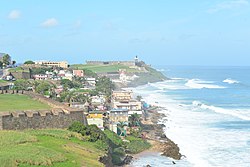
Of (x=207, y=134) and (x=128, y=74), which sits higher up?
(x=128, y=74)

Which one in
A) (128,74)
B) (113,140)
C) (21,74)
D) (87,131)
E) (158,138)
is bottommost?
(158,138)

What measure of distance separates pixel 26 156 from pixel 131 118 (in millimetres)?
27081

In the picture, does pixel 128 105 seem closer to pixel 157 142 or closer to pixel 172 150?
pixel 157 142

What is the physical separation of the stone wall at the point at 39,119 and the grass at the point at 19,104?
2.46m

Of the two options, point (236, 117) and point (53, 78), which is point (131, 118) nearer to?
point (236, 117)

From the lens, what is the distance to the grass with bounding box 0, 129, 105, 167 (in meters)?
22.7

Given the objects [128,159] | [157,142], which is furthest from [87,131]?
[157,142]

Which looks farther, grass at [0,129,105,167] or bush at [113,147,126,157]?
bush at [113,147,126,157]

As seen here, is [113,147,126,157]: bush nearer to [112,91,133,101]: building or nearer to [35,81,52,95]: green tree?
[35,81,52,95]: green tree

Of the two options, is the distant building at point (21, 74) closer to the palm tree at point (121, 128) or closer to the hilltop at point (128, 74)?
the palm tree at point (121, 128)

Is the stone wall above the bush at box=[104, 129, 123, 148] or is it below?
above

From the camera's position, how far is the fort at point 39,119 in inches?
1159

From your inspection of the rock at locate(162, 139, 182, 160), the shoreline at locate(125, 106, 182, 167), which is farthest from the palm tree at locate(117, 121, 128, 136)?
the rock at locate(162, 139, 182, 160)

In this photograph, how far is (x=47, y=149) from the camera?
2478 cm
